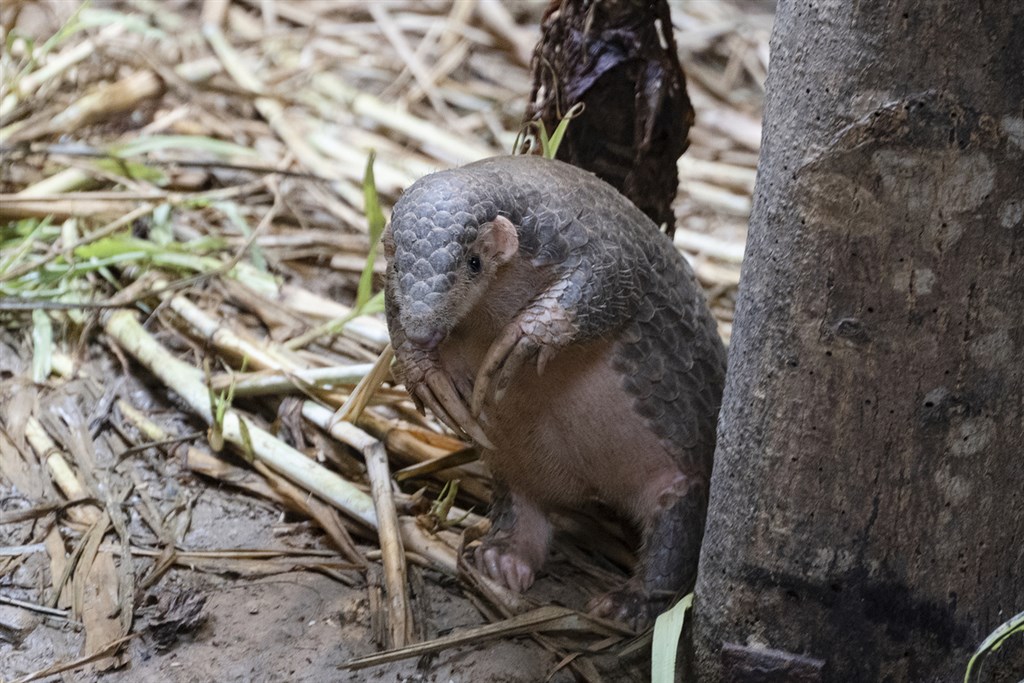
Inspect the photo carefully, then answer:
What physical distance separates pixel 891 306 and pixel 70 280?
2.75m

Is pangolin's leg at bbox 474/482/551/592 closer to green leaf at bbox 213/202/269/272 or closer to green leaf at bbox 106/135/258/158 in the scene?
green leaf at bbox 213/202/269/272

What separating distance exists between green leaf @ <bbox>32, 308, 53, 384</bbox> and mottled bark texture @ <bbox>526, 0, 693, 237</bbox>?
1658mm

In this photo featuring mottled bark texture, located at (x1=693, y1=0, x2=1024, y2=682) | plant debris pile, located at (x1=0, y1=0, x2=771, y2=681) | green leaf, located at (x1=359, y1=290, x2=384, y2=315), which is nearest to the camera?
mottled bark texture, located at (x1=693, y1=0, x2=1024, y2=682)

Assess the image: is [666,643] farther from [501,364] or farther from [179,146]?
[179,146]

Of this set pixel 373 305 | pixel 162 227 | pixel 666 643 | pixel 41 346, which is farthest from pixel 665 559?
pixel 162 227

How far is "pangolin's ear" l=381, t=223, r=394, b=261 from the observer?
8.30 feet

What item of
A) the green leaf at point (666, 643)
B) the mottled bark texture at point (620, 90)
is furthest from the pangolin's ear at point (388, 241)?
the green leaf at point (666, 643)

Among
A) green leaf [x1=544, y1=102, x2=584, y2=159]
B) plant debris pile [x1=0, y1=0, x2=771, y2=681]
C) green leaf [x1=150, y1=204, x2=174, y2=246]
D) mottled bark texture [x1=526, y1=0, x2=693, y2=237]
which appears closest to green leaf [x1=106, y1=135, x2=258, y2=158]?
plant debris pile [x1=0, y1=0, x2=771, y2=681]

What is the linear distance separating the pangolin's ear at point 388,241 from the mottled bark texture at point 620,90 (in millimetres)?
921

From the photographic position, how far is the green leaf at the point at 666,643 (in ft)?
8.02

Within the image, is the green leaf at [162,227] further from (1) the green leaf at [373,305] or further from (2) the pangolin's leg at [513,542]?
(2) the pangolin's leg at [513,542]

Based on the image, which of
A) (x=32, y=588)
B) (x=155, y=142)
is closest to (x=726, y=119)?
(x=155, y=142)

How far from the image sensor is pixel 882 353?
212cm

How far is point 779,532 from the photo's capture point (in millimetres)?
2318
